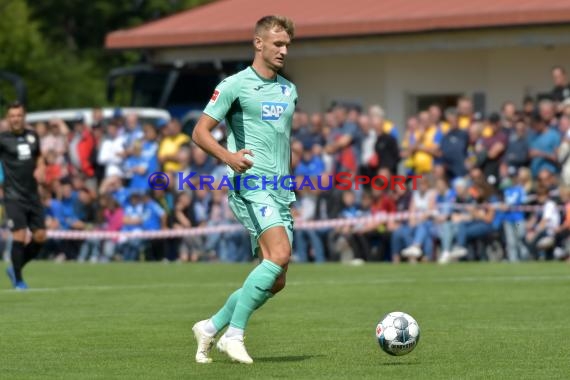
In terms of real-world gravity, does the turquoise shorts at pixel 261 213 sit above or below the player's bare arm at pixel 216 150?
below

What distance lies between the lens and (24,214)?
56.2ft

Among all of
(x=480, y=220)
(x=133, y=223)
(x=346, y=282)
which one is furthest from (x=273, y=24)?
(x=133, y=223)

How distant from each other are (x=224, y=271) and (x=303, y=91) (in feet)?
38.9

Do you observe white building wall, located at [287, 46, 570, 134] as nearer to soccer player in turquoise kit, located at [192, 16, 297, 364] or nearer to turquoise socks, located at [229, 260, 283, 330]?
soccer player in turquoise kit, located at [192, 16, 297, 364]

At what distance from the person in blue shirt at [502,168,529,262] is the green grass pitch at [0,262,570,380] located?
5.17 feet

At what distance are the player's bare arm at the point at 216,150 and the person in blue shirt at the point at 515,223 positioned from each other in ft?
42.3

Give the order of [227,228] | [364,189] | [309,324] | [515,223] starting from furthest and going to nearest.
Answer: [227,228]
[364,189]
[515,223]
[309,324]

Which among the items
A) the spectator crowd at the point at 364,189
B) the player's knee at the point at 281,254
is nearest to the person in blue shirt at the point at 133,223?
the spectator crowd at the point at 364,189

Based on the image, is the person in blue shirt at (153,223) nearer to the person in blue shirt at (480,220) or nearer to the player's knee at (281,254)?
the person in blue shirt at (480,220)

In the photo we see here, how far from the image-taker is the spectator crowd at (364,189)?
22.0m

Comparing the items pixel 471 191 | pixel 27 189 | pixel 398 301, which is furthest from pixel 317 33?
pixel 398 301

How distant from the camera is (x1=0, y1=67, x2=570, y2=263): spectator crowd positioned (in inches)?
867

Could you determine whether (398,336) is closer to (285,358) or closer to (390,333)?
(390,333)

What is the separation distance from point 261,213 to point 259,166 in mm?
323
